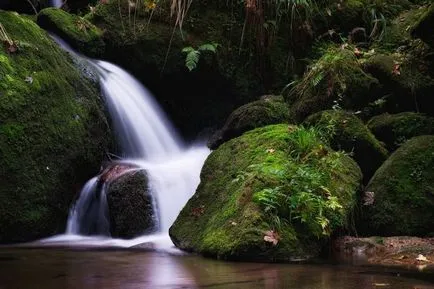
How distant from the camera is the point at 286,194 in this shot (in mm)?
4617

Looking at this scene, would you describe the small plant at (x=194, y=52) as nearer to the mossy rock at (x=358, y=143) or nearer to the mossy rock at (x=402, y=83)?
the mossy rock at (x=402, y=83)

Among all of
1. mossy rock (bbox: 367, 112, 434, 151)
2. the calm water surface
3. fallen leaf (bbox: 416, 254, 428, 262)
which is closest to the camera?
the calm water surface

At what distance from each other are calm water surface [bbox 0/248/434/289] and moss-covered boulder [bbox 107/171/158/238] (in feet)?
4.00

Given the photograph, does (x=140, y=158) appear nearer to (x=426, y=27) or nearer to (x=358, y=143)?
(x=358, y=143)

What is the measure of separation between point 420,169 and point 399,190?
0.33 m

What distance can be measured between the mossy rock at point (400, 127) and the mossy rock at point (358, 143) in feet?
1.10

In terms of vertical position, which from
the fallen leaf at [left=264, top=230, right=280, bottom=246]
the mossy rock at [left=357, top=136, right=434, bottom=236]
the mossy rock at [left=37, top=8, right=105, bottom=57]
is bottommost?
the fallen leaf at [left=264, top=230, right=280, bottom=246]

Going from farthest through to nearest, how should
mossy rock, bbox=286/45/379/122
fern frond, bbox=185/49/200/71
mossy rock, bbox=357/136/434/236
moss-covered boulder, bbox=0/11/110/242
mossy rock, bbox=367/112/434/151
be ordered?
fern frond, bbox=185/49/200/71, mossy rock, bbox=286/45/379/122, mossy rock, bbox=367/112/434/151, moss-covered boulder, bbox=0/11/110/242, mossy rock, bbox=357/136/434/236

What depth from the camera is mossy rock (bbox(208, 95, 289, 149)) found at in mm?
6734

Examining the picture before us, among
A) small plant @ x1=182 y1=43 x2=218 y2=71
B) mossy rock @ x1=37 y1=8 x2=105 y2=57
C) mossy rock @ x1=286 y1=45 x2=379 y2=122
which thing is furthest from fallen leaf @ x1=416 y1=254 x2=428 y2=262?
mossy rock @ x1=37 y1=8 x2=105 y2=57

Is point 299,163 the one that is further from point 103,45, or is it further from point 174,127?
point 103,45

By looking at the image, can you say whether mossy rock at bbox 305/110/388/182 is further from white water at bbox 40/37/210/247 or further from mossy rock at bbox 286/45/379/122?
white water at bbox 40/37/210/247

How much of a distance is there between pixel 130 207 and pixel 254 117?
2.14m

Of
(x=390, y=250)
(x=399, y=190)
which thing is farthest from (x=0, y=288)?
(x=399, y=190)
